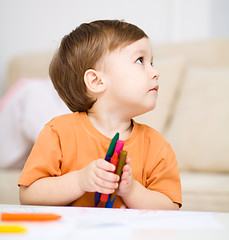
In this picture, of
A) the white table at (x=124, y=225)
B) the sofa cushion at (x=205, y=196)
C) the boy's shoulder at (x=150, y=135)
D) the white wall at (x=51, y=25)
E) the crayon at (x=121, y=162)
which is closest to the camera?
the white table at (x=124, y=225)

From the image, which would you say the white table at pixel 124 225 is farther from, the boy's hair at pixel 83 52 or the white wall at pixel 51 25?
the white wall at pixel 51 25

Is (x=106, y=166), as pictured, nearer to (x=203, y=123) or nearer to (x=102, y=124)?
(x=102, y=124)

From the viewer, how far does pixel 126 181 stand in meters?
0.59

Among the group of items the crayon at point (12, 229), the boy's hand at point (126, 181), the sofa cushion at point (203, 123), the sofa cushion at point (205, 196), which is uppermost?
the crayon at point (12, 229)

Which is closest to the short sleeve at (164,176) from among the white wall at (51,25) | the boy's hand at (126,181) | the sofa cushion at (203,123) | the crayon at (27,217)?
the boy's hand at (126,181)

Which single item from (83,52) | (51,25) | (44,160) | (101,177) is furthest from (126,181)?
(51,25)

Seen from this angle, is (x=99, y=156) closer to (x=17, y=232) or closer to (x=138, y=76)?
(x=138, y=76)

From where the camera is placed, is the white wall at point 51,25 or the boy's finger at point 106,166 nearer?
the boy's finger at point 106,166

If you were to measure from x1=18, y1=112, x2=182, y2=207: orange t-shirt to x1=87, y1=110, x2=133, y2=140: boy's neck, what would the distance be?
16mm

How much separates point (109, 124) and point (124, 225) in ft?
1.15

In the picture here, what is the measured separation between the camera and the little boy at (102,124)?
0.67m

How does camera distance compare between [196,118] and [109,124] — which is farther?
[196,118]

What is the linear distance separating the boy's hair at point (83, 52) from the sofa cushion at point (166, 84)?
71cm

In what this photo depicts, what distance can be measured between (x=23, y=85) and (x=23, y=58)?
439 millimetres
